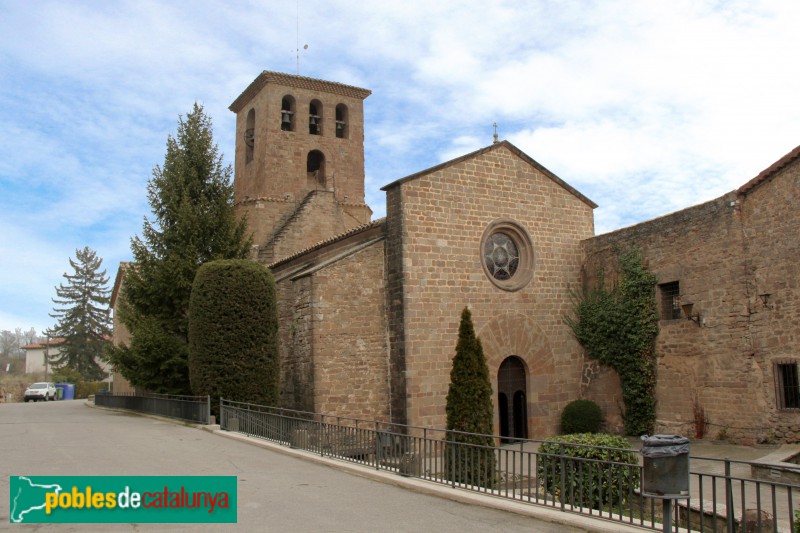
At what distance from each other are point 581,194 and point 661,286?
4.33 metres

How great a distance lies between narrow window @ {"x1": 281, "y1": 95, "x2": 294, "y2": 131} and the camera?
2853 centimetres

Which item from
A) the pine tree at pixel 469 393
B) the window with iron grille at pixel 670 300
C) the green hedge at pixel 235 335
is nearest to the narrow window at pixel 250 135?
the green hedge at pixel 235 335

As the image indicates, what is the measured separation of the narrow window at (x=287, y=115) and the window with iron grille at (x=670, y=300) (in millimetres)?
17387

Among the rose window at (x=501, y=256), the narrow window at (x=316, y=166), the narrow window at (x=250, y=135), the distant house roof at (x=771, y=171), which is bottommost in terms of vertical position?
the rose window at (x=501, y=256)

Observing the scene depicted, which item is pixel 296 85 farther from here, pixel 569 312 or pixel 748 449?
pixel 748 449

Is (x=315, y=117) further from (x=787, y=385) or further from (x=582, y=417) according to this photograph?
(x=787, y=385)

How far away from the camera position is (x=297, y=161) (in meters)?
28.1

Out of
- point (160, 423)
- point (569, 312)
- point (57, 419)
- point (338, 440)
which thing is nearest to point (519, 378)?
point (569, 312)

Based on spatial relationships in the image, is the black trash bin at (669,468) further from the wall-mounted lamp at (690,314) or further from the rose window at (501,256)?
the rose window at (501,256)

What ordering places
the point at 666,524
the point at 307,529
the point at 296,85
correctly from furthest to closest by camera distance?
the point at 296,85 < the point at 307,529 < the point at 666,524

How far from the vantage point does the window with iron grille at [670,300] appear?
16906mm

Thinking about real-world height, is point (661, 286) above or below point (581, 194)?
below

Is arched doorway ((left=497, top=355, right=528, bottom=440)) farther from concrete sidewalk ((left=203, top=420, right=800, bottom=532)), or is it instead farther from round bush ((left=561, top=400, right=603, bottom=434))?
concrete sidewalk ((left=203, top=420, right=800, bottom=532))

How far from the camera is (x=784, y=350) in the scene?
14.1 metres
